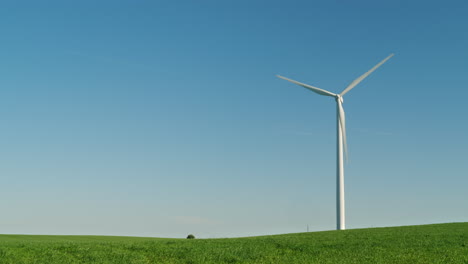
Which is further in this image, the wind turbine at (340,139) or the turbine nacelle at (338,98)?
the turbine nacelle at (338,98)

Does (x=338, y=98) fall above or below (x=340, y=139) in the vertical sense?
above

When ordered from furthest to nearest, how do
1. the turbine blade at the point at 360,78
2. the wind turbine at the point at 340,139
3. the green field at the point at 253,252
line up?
1. the turbine blade at the point at 360,78
2. the wind turbine at the point at 340,139
3. the green field at the point at 253,252

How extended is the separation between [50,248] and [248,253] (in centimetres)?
1061

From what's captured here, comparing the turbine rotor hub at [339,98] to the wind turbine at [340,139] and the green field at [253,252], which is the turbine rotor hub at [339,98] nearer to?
the wind turbine at [340,139]

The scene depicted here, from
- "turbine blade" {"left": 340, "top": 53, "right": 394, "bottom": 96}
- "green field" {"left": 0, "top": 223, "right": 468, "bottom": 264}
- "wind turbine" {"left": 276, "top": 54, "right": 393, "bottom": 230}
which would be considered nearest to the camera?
"green field" {"left": 0, "top": 223, "right": 468, "bottom": 264}

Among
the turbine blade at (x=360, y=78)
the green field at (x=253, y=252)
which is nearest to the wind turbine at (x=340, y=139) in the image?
the turbine blade at (x=360, y=78)

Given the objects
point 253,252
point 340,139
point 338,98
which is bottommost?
point 253,252

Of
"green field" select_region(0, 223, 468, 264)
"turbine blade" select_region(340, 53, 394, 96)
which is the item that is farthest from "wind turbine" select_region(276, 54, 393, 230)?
"green field" select_region(0, 223, 468, 264)

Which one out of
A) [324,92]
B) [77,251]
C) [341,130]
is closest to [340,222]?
[341,130]

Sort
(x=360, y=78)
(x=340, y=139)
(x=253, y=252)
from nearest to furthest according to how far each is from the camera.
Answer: (x=253, y=252)
(x=340, y=139)
(x=360, y=78)

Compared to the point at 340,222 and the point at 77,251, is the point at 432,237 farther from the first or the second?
the point at 77,251

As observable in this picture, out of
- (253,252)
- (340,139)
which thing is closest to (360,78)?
(340,139)

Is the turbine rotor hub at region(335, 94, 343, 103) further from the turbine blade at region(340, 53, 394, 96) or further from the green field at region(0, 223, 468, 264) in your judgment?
the green field at region(0, 223, 468, 264)

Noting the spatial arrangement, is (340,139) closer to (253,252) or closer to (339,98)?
(339,98)
